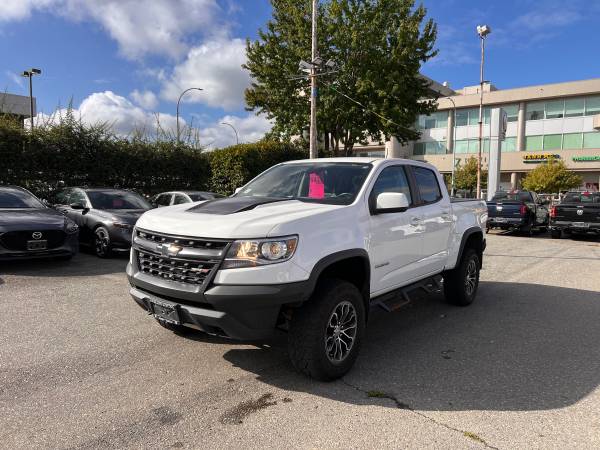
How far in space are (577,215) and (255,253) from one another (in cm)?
1586

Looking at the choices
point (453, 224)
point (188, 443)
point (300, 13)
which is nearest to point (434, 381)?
point (188, 443)

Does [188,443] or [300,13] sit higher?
[300,13]

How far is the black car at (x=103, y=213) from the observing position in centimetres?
917

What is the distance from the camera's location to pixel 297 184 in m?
4.67

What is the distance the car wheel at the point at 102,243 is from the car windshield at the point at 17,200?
3.66 feet

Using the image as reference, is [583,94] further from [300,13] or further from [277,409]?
[277,409]

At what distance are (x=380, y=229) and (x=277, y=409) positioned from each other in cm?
177

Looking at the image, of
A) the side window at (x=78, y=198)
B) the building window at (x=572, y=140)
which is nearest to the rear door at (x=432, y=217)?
the side window at (x=78, y=198)

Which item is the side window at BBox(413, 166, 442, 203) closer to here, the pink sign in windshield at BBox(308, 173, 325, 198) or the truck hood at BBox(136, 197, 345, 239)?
the pink sign in windshield at BBox(308, 173, 325, 198)

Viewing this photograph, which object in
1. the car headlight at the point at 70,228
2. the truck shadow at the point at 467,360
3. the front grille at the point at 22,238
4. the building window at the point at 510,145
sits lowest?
the truck shadow at the point at 467,360

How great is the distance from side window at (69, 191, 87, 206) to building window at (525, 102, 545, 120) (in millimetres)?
57593

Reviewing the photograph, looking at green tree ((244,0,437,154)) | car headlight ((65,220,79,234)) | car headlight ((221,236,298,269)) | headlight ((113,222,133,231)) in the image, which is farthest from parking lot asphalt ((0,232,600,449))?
green tree ((244,0,437,154))

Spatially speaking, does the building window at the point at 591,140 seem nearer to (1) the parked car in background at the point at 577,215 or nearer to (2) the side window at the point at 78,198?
(1) the parked car in background at the point at 577,215

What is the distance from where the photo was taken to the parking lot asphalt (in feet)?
9.75
